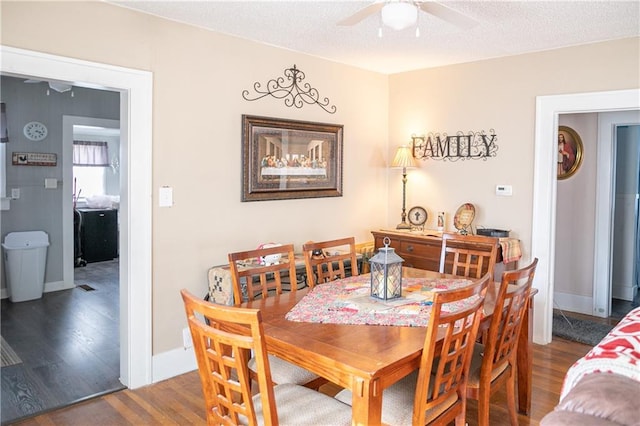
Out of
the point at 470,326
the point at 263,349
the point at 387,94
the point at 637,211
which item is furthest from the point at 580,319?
the point at 263,349

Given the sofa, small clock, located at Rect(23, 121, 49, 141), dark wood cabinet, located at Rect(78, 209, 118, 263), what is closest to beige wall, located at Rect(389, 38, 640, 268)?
the sofa

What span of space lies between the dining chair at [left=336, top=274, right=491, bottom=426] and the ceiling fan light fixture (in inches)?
45.8

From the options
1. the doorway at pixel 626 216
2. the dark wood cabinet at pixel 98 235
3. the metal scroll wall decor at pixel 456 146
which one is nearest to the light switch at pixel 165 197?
the metal scroll wall decor at pixel 456 146

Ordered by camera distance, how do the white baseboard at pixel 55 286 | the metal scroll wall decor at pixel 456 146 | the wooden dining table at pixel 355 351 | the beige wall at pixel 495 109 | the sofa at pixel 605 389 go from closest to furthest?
the sofa at pixel 605 389
the wooden dining table at pixel 355 351
the beige wall at pixel 495 109
the metal scroll wall decor at pixel 456 146
the white baseboard at pixel 55 286

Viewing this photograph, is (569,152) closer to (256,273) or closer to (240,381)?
(256,273)

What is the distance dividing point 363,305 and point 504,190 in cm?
241

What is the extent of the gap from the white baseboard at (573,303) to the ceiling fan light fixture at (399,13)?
3.93 metres

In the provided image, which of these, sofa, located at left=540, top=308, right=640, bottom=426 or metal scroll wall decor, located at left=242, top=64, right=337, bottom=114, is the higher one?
metal scroll wall decor, located at left=242, top=64, right=337, bottom=114

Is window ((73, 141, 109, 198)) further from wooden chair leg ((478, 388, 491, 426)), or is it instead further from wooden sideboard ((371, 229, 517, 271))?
wooden chair leg ((478, 388, 491, 426))

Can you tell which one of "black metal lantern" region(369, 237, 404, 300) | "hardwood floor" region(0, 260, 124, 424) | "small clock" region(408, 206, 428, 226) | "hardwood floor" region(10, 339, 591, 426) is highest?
"small clock" region(408, 206, 428, 226)

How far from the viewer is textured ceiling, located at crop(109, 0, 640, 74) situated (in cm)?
299

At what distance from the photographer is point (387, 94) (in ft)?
16.6

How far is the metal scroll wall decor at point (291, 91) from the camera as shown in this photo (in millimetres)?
3889

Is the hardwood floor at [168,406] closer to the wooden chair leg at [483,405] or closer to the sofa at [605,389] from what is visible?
the wooden chair leg at [483,405]
